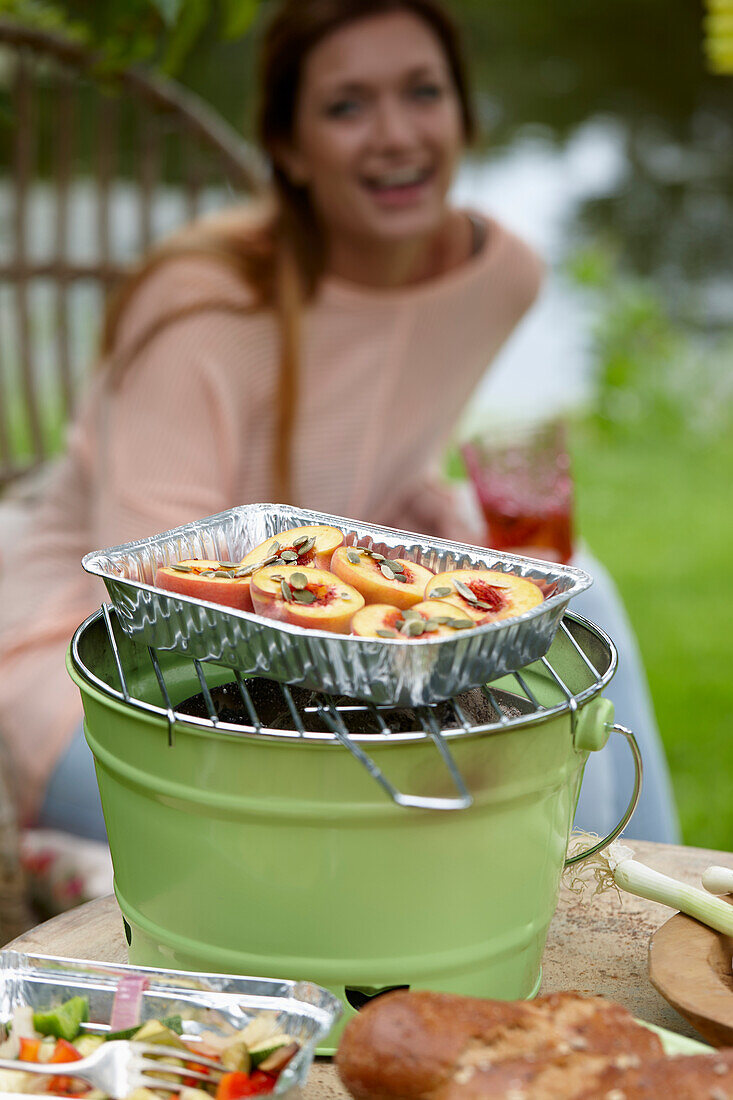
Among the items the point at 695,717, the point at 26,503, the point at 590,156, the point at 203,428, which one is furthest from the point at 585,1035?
the point at 590,156

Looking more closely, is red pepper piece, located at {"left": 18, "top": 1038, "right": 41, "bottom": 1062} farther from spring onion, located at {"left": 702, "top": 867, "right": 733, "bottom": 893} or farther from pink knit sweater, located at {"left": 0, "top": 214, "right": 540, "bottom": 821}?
pink knit sweater, located at {"left": 0, "top": 214, "right": 540, "bottom": 821}

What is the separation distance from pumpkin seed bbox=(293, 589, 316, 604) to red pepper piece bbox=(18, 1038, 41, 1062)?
0.25m

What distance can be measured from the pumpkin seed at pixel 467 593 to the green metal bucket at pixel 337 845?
0.25 ft

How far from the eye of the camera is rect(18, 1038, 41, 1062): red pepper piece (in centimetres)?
59

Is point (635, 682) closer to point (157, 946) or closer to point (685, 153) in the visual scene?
point (157, 946)

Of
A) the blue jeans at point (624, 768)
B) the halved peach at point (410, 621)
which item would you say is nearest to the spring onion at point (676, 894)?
the halved peach at point (410, 621)

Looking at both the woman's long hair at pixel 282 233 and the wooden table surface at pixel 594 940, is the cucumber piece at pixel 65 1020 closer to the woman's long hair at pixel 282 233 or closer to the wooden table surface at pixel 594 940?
the wooden table surface at pixel 594 940

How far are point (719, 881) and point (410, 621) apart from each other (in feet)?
0.99

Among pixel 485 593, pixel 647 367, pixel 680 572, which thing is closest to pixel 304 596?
pixel 485 593

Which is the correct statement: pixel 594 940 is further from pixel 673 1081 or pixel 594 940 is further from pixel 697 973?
pixel 673 1081

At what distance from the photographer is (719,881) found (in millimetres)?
760

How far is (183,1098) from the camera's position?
552 millimetres

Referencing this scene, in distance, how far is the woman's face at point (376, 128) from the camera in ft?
5.52

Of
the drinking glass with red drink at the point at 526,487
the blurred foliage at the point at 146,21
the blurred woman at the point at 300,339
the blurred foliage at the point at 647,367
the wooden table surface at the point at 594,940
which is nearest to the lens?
the wooden table surface at the point at 594,940
